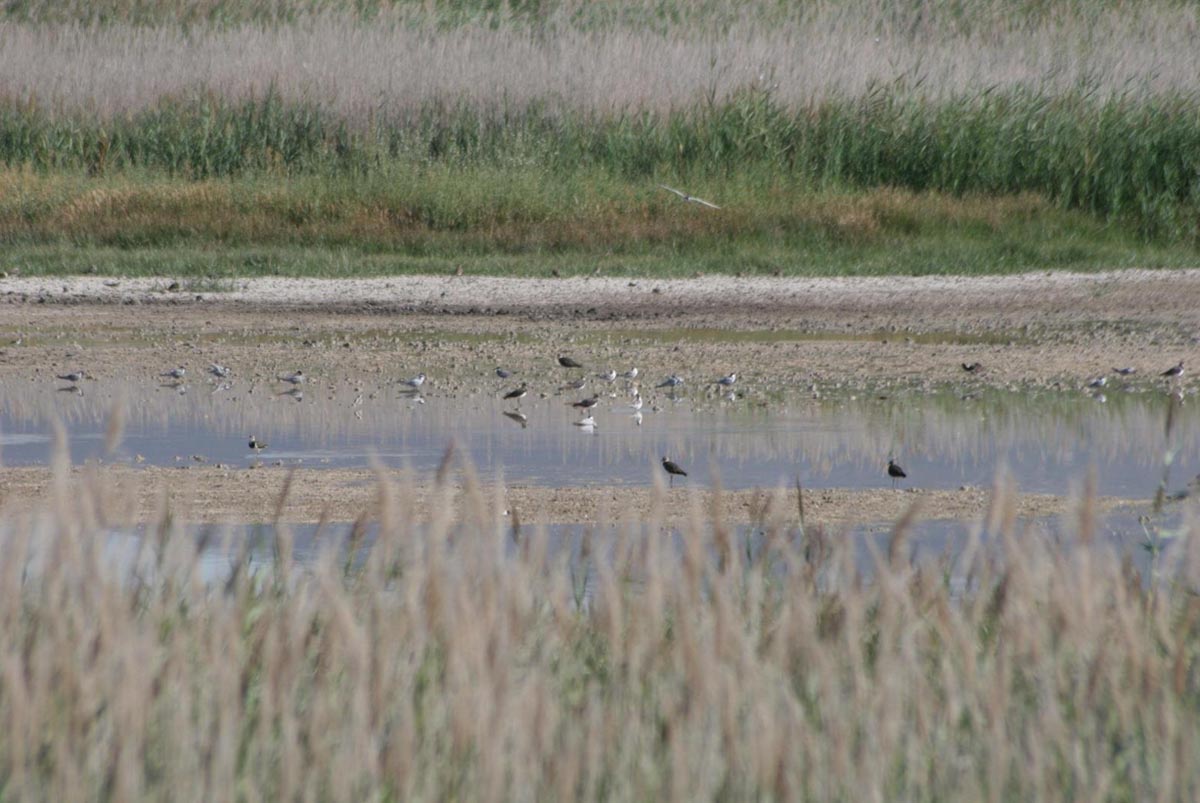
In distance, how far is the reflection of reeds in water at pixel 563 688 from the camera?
3.21 meters

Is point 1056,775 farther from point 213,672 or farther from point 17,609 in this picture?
point 17,609

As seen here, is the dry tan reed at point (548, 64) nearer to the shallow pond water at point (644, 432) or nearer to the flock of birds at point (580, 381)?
the flock of birds at point (580, 381)

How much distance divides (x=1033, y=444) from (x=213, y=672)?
5.27 metres

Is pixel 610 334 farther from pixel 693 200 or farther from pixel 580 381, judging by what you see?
pixel 693 200

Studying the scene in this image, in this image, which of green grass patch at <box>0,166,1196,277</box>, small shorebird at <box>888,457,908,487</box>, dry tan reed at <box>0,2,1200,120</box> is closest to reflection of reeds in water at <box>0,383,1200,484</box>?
small shorebird at <box>888,457,908,487</box>

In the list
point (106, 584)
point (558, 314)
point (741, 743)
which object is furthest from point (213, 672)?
point (558, 314)

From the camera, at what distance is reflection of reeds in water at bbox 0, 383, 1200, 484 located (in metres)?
7.94

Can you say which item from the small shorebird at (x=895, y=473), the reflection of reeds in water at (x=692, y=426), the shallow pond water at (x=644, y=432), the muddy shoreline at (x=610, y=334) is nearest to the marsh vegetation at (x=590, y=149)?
the muddy shoreline at (x=610, y=334)

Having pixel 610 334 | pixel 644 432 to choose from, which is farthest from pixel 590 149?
pixel 644 432

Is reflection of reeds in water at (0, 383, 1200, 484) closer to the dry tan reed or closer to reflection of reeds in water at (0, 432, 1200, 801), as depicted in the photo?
reflection of reeds in water at (0, 432, 1200, 801)

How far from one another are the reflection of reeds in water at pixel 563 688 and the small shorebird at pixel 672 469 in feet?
10.3

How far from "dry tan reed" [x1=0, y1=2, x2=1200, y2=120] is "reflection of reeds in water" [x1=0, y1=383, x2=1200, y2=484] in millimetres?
7845

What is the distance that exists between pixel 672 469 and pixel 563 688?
3.40 meters

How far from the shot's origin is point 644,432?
8.55m
